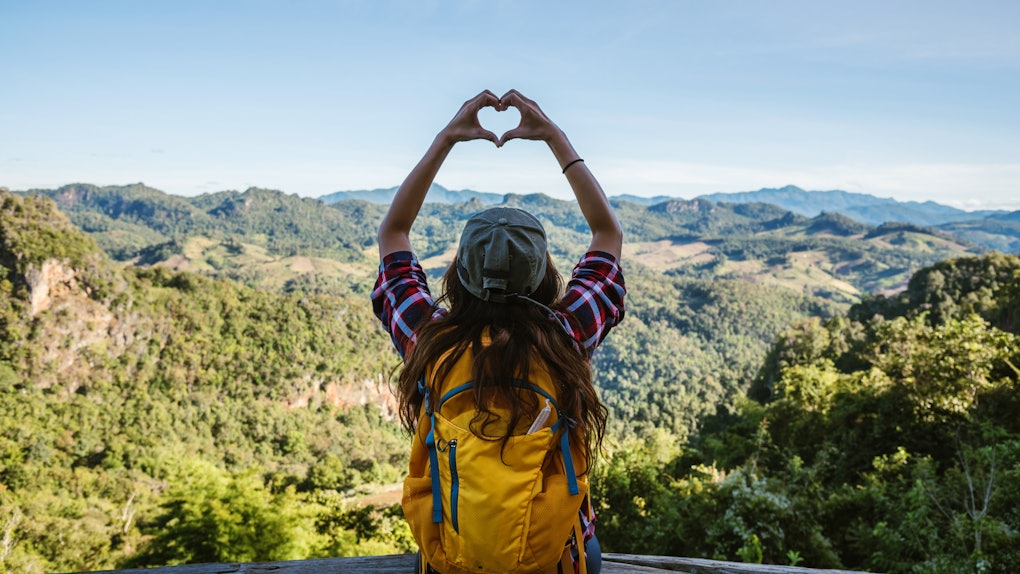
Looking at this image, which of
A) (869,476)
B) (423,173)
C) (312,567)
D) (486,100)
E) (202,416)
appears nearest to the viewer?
(423,173)

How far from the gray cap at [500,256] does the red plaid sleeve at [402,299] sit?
185 mm

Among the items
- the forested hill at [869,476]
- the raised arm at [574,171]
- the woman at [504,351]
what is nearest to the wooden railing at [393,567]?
the woman at [504,351]

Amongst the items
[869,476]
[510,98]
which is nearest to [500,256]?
[510,98]

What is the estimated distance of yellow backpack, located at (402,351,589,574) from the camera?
109 centimetres

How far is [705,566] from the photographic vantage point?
205cm

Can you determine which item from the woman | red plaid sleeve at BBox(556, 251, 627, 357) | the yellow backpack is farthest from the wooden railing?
red plaid sleeve at BBox(556, 251, 627, 357)

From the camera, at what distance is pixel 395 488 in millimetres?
36562

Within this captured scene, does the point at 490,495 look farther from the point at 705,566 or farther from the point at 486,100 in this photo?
the point at 705,566

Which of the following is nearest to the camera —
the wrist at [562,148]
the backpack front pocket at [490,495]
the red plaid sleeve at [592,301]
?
the backpack front pocket at [490,495]

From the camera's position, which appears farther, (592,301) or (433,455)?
(592,301)

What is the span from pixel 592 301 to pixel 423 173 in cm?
66

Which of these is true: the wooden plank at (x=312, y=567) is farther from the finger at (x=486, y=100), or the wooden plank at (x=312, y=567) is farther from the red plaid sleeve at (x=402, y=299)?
the finger at (x=486, y=100)

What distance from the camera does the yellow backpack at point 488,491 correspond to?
1095 mm

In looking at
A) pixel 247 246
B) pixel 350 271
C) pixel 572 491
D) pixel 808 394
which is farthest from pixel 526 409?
pixel 247 246
